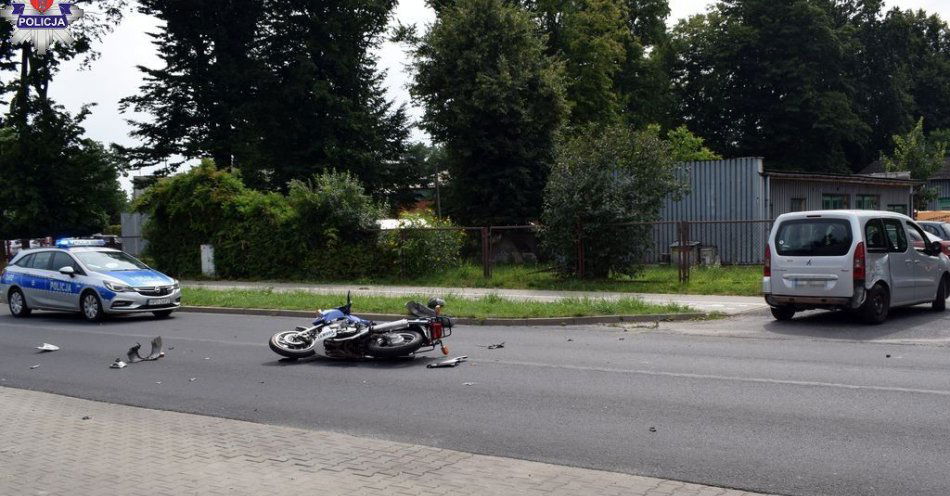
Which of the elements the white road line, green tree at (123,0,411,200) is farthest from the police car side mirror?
green tree at (123,0,411,200)

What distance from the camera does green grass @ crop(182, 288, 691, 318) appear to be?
1572cm

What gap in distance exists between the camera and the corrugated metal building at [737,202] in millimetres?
27891

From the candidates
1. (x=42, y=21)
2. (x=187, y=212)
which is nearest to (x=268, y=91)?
(x=42, y=21)

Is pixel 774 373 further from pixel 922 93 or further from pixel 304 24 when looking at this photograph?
pixel 922 93

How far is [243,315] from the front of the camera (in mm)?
18469

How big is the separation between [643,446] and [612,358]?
457 centimetres

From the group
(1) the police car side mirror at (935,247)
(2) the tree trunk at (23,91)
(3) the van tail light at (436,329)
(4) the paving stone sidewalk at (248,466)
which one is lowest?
(4) the paving stone sidewalk at (248,466)

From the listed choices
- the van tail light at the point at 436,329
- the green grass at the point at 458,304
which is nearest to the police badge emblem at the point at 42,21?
the green grass at the point at 458,304

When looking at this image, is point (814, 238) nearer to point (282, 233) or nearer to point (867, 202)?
point (282, 233)

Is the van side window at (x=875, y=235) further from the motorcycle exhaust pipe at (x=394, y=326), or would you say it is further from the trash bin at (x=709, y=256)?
the trash bin at (x=709, y=256)

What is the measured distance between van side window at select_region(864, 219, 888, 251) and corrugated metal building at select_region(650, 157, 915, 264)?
507 inches

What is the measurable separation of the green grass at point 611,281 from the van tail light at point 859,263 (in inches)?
210

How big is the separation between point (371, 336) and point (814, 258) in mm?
7528

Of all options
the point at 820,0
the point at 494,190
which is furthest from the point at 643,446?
the point at 820,0
